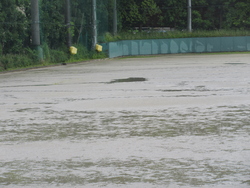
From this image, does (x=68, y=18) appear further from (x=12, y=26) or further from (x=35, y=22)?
(x=12, y=26)

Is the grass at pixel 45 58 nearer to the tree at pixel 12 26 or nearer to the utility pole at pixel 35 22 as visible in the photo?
the tree at pixel 12 26

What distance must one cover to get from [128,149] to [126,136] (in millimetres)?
1138

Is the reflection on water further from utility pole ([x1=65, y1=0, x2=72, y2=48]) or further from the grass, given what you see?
utility pole ([x1=65, y1=0, x2=72, y2=48])

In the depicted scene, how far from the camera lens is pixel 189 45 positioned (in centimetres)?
5228

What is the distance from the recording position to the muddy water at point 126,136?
707cm

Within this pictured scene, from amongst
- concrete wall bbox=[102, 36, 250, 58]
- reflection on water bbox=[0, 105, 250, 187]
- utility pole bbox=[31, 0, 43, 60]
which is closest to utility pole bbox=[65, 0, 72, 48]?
utility pole bbox=[31, 0, 43, 60]

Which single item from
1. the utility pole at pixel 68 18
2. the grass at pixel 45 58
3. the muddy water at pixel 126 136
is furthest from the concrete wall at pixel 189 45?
the muddy water at pixel 126 136

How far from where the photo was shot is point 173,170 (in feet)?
24.0

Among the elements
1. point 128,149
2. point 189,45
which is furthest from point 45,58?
point 128,149

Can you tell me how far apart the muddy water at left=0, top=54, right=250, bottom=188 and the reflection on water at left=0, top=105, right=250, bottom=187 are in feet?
0.04

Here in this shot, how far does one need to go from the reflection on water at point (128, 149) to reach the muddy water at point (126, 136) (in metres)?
0.01

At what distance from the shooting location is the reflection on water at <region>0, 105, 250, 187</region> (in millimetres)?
6957

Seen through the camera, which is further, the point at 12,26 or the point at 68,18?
the point at 68,18

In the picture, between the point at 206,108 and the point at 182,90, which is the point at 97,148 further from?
the point at 182,90
